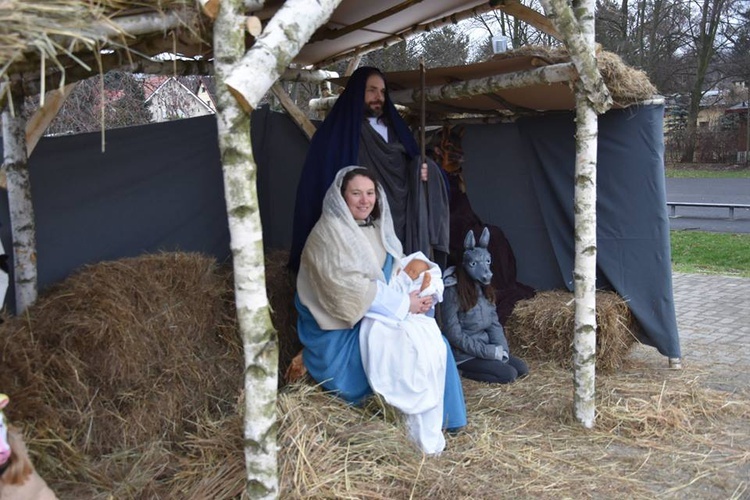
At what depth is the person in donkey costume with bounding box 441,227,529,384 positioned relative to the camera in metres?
4.81

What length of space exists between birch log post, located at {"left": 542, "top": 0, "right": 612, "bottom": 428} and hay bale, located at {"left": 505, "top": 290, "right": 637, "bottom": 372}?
1.07 metres

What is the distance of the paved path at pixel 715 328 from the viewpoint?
17.2ft

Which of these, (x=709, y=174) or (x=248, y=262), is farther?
(x=709, y=174)

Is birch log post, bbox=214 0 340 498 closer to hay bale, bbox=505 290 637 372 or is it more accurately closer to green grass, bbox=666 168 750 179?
hay bale, bbox=505 290 637 372

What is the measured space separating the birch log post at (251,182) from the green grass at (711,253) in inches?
314

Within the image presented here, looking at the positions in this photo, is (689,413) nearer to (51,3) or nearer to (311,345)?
(311,345)

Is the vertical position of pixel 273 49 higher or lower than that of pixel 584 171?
higher

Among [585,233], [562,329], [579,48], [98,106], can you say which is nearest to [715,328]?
[562,329]

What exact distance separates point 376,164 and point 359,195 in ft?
2.54

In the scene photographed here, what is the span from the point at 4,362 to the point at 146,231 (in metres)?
1.69

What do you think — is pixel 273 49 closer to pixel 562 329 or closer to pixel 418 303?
pixel 418 303

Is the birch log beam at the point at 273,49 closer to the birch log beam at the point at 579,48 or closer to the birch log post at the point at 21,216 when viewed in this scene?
the birch log beam at the point at 579,48

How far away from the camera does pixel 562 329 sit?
5.19 m

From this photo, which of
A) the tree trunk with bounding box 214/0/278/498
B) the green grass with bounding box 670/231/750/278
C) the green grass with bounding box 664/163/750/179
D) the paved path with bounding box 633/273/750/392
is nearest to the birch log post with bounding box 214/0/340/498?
the tree trunk with bounding box 214/0/278/498
